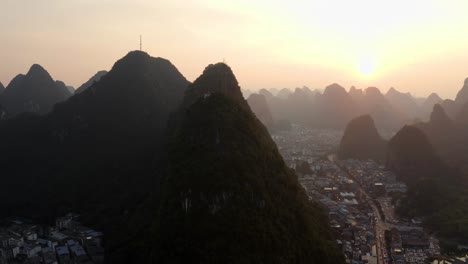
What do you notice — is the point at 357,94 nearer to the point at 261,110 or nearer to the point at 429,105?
the point at 429,105

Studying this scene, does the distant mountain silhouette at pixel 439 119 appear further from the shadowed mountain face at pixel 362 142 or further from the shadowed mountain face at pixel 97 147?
the shadowed mountain face at pixel 97 147

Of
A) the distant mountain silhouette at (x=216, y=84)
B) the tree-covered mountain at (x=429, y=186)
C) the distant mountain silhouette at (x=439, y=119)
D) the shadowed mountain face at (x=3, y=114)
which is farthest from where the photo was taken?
the distant mountain silhouette at (x=439, y=119)

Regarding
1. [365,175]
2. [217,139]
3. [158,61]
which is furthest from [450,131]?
[217,139]

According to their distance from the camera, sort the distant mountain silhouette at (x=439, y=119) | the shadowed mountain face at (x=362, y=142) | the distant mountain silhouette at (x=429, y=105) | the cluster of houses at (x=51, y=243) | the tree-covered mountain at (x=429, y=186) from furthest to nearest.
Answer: the distant mountain silhouette at (x=429, y=105)
the distant mountain silhouette at (x=439, y=119)
the shadowed mountain face at (x=362, y=142)
the tree-covered mountain at (x=429, y=186)
the cluster of houses at (x=51, y=243)

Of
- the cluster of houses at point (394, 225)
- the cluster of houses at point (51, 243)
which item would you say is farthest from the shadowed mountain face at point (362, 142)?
the cluster of houses at point (51, 243)

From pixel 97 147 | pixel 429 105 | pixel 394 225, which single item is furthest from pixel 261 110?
pixel 429 105

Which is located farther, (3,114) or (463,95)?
(463,95)

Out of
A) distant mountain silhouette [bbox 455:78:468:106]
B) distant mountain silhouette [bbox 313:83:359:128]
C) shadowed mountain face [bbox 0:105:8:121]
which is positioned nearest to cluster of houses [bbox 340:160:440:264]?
shadowed mountain face [bbox 0:105:8:121]

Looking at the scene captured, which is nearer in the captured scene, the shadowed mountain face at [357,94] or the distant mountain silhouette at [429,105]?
the shadowed mountain face at [357,94]
